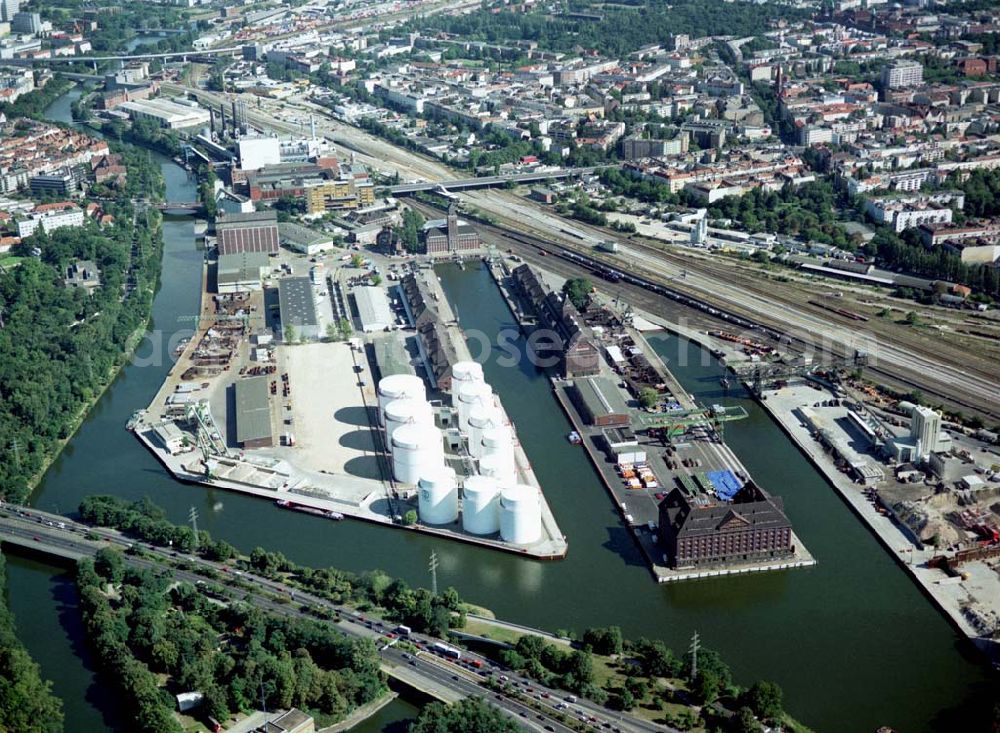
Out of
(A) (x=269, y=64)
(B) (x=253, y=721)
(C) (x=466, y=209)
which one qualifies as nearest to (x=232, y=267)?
(C) (x=466, y=209)

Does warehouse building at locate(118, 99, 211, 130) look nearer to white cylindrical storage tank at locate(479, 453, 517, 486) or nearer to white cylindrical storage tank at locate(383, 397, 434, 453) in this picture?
white cylindrical storage tank at locate(383, 397, 434, 453)

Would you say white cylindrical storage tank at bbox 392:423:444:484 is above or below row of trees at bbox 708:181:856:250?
below

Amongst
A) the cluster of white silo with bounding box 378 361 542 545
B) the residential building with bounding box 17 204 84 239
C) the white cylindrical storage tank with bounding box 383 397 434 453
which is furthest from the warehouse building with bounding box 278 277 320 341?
the residential building with bounding box 17 204 84 239

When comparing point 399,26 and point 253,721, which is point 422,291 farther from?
point 399,26

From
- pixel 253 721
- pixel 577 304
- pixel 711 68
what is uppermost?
pixel 711 68

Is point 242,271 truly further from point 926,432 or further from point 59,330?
point 926,432

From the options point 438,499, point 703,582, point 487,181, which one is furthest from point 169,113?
point 703,582
